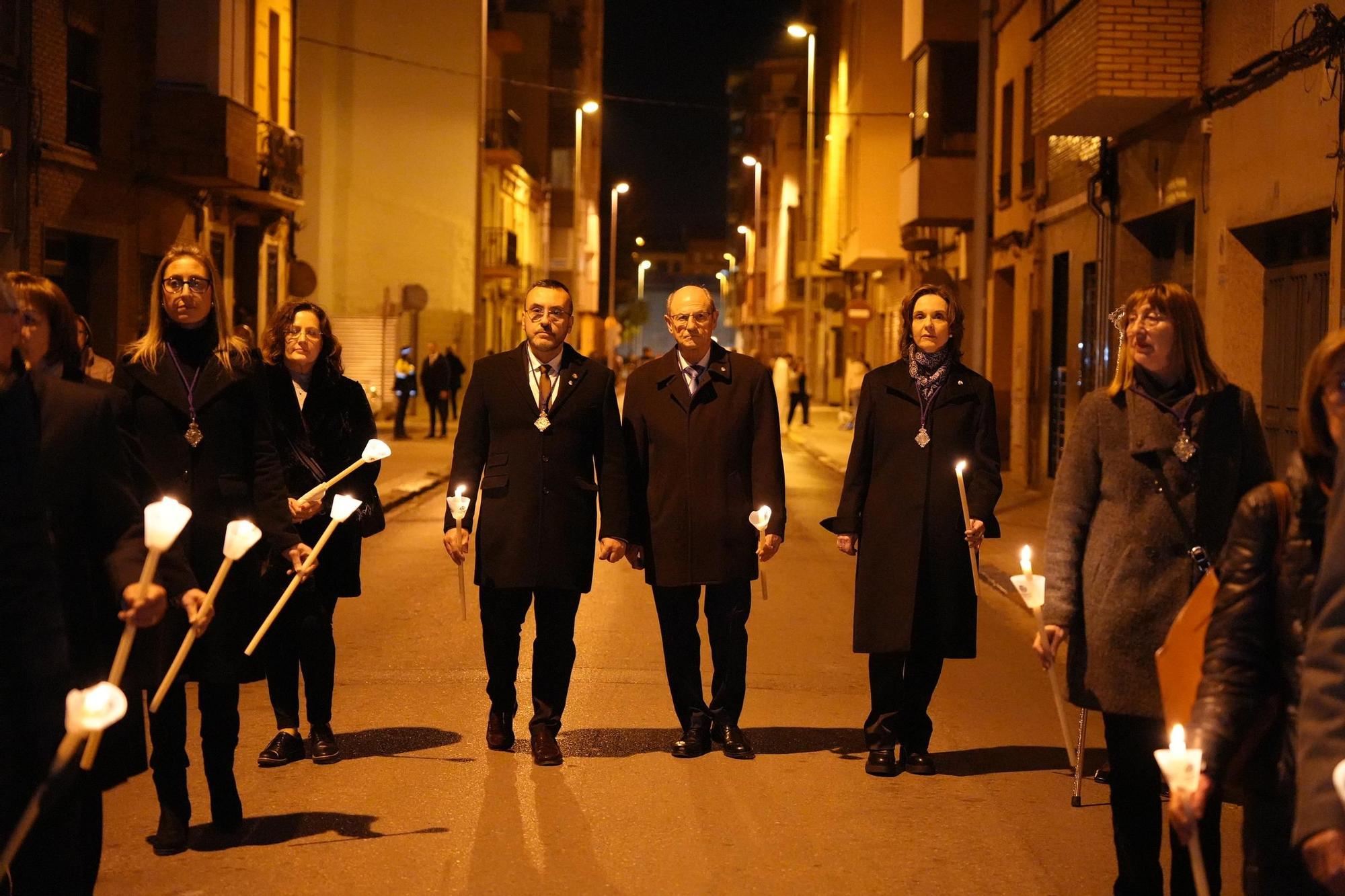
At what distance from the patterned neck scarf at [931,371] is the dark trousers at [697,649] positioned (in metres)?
1.15

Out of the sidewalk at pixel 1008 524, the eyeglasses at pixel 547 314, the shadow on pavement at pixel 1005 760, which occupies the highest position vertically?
the eyeglasses at pixel 547 314

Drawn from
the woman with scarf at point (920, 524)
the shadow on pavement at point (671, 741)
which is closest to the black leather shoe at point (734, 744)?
the shadow on pavement at point (671, 741)

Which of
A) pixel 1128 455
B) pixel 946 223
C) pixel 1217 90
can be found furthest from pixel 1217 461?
pixel 946 223

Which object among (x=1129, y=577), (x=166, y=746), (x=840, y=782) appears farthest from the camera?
(x=840, y=782)

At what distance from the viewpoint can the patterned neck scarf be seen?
723cm

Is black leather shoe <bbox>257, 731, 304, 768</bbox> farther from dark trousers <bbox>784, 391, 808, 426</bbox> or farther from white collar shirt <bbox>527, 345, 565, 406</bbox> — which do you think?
dark trousers <bbox>784, 391, 808, 426</bbox>

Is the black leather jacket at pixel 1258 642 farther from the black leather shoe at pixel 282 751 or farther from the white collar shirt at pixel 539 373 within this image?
the black leather shoe at pixel 282 751

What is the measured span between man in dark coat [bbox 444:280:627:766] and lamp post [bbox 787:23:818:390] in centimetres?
3260

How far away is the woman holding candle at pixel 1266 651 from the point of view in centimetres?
329

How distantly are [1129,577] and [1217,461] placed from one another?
46cm

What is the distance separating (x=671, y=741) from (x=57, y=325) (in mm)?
3881

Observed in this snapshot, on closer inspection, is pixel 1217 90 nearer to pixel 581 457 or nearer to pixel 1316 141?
pixel 1316 141

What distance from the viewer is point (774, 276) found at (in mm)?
76562

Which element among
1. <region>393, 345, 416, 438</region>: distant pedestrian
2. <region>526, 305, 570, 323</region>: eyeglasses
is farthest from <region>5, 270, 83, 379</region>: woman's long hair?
<region>393, 345, 416, 438</region>: distant pedestrian
